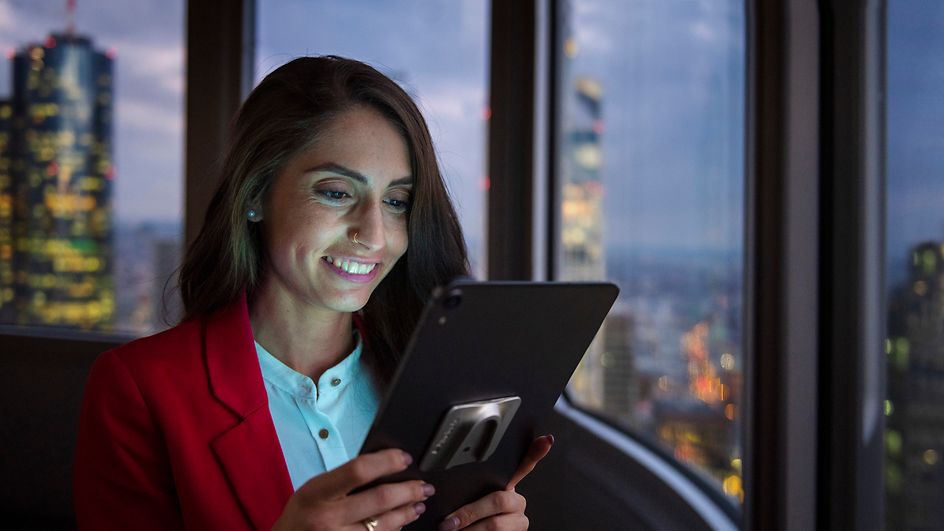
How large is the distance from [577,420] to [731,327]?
0.73 metres

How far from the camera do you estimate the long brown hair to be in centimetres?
142

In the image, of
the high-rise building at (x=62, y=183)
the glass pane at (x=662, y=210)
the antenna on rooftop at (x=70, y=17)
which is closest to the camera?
the glass pane at (x=662, y=210)

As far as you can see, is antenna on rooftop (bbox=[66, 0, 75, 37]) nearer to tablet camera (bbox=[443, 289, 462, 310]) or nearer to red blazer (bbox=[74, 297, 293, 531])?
red blazer (bbox=[74, 297, 293, 531])

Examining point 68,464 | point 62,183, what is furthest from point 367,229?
point 62,183

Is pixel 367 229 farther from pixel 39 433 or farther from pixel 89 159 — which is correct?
pixel 89 159

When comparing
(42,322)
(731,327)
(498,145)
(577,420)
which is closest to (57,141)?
(42,322)

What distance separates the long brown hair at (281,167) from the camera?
1415 mm

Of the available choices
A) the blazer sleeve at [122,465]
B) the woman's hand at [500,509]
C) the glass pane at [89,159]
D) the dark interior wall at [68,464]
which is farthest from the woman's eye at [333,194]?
the glass pane at [89,159]

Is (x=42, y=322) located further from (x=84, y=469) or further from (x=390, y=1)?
(x=84, y=469)

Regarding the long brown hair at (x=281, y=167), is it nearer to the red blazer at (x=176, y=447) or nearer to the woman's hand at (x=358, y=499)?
the red blazer at (x=176, y=447)

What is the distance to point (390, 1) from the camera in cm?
307

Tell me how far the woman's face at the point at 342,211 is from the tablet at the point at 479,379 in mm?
433

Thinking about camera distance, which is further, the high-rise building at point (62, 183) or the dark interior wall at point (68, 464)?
the high-rise building at point (62, 183)

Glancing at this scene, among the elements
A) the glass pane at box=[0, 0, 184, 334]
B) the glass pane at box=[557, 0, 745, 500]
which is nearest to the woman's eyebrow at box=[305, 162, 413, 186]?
the glass pane at box=[557, 0, 745, 500]
